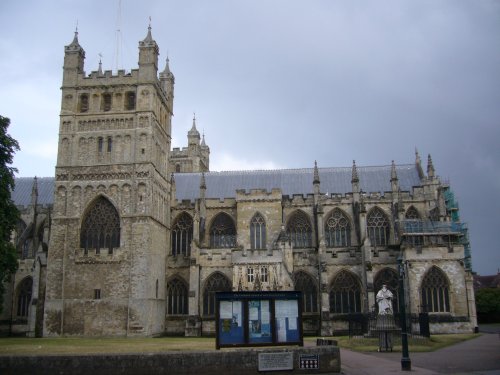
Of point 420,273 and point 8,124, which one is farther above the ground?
point 8,124

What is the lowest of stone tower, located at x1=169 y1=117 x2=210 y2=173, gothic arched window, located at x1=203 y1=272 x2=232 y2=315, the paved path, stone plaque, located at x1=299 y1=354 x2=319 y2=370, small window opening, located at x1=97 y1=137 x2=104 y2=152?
the paved path

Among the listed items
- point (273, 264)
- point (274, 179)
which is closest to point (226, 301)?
point (273, 264)

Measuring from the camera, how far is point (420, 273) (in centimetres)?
3894

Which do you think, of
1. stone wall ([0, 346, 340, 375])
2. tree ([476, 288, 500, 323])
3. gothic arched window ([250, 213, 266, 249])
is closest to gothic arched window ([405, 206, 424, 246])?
gothic arched window ([250, 213, 266, 249])

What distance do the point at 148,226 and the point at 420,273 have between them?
20.9 metres

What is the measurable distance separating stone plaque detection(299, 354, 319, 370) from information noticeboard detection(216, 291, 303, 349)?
0.95 metres

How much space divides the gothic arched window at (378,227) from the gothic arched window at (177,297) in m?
17.2

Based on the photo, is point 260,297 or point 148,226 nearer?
point 260,297

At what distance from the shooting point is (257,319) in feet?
57.5

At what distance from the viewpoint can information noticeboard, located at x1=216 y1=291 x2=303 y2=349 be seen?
1741 cm

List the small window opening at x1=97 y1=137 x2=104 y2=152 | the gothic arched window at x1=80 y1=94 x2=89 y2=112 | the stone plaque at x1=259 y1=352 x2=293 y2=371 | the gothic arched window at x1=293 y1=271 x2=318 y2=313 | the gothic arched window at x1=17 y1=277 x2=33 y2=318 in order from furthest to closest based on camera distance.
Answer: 1. the gothic arched window at x1=17 y1=277 x2=33 y2=318
2. the gothic arched window at x1=80 y1=94 x2=89 y2=112
3. the small window opening at x1=97 y1=137 x2=104 y2=152
4. the gothic arched window at x1=293 y1=271 x2=318 y2=313
5. the stone plaque at x1=259 y1=352 x2=293 y2=371

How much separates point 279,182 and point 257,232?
26.9 feet

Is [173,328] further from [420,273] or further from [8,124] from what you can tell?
[8,124]

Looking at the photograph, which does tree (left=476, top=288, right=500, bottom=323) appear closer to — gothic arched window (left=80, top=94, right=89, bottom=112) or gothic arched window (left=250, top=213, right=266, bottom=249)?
gothic arched window (left=250, top=213, right=266, bottom=249)
